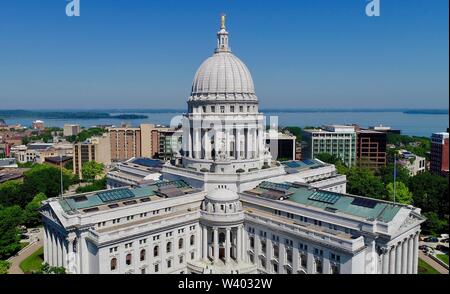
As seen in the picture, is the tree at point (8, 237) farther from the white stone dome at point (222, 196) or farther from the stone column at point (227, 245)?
the stone column at point (227, 245)

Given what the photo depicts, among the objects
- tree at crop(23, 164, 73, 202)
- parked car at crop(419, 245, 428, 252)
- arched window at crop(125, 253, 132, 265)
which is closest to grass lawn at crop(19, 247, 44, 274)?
arched window at crop(125, 253, 132, 265)

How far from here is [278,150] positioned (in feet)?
492

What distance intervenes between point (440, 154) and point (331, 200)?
3639 inches

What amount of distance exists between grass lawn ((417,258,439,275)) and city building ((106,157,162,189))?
5000 cm

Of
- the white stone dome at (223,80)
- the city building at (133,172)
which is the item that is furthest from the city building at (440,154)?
the city building at (133,172)

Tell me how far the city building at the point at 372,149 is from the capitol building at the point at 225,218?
264 ft

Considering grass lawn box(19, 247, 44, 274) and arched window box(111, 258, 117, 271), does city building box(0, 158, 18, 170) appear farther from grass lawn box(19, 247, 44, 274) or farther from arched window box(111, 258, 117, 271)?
arched window box(111, 258, 117, 271)

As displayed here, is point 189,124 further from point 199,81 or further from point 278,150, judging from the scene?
point 278,150

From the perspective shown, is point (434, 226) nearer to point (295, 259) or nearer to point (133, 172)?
point (295, 259)

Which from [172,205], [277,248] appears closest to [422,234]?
[277,248]

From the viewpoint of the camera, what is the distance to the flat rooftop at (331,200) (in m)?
49.4

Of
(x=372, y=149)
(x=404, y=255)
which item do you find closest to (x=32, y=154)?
(x=372, y=149)

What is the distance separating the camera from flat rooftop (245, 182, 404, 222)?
1944 inches

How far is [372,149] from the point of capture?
5630 inches
